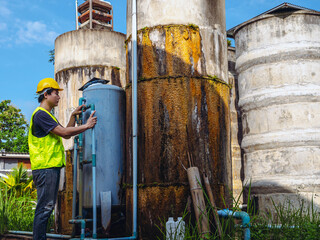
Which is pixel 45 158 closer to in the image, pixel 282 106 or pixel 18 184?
pixel 282 106

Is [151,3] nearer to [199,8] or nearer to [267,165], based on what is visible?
[199,8]

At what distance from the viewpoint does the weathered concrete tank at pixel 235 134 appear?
28.4 feet

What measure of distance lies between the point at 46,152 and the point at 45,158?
6cm

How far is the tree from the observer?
3219cm

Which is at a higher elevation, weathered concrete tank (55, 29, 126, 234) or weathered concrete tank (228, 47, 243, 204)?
weathered concrete tank (55, 29, 126, 234)

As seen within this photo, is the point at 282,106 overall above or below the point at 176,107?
above

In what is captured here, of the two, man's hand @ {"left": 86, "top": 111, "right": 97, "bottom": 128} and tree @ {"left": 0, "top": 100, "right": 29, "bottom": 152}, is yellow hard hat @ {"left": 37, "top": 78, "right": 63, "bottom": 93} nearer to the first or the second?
man's hand @ {"left": 86, "top": 111, "right": 97, "bottom": 128}

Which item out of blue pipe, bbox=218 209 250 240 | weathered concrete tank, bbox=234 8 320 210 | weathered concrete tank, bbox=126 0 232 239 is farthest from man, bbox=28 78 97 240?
weathered concrete tank, bbox=234 8 320 210

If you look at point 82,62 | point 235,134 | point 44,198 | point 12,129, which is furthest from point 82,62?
point 12,129

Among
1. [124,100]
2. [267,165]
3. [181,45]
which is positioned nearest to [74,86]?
[124,100]

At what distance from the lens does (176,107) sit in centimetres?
452

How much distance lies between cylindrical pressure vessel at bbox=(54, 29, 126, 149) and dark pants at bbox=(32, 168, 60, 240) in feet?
12.1

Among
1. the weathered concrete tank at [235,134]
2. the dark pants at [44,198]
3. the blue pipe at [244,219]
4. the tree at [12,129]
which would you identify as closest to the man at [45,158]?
the dark pants at [44,198]

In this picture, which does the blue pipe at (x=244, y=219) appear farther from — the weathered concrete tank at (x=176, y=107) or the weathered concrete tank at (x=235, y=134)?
the weathered concrete tank at (x=235, y=134)
